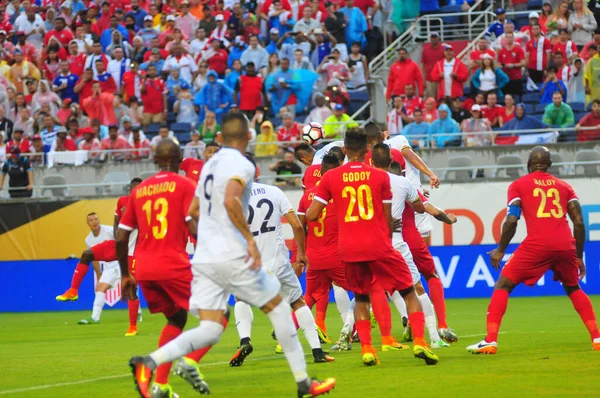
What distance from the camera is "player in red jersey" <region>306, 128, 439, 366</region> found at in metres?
11.2

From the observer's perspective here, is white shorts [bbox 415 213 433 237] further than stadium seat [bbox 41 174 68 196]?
No

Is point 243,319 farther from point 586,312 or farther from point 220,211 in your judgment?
point 220,211

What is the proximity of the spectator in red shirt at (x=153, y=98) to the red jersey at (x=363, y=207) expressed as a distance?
18.6 metres

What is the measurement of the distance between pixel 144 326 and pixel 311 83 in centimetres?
985

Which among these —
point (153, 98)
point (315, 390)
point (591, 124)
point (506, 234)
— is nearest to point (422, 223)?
point (506, 234)

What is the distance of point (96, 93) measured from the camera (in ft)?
97.6

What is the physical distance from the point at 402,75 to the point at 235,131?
720 inches

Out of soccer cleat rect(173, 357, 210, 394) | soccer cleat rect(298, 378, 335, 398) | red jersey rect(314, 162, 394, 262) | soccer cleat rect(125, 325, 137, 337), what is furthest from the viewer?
soccer cleat rect(125, 325, 137, 337)

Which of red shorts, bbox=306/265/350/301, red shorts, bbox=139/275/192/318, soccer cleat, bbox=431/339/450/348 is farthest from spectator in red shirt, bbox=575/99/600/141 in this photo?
red shorts, bbox=139/275/192/318

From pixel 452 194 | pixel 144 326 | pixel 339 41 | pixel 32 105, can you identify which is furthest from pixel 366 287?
pixel 32 105

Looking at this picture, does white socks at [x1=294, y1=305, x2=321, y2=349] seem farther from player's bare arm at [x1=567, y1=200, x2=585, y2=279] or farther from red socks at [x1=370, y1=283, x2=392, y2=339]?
player's bare arm at [x1=567, y1=200, x2=585, y2=279]

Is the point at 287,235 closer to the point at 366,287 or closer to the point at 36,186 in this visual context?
the point at 36,186

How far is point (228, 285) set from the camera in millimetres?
9016

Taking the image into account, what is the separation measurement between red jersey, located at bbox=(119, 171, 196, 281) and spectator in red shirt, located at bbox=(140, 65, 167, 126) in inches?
781
